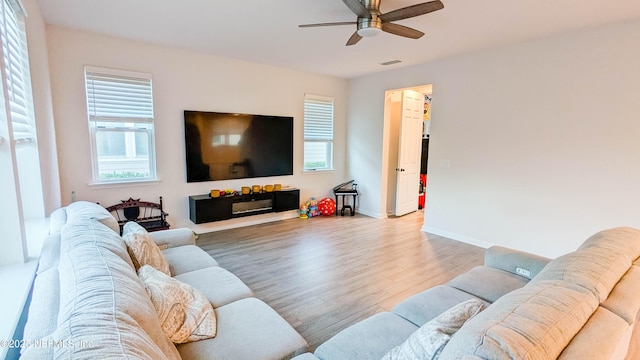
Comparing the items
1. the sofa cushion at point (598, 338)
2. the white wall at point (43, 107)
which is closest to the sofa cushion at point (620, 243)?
the sofa cushion at point (598, 338)

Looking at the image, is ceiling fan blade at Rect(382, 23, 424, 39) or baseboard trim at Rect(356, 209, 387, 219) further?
baseboard trim at Rect(356, 209, 387, 219)

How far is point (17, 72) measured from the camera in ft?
6.68

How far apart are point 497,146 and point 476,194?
714 mm

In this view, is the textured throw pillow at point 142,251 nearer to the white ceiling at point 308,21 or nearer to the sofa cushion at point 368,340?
the sofa cushion at point 368,340

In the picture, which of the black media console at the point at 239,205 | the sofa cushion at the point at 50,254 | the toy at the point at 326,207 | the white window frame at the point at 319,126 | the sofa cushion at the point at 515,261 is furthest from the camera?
the toy at the point at 326,207

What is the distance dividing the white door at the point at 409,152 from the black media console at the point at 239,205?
199cm

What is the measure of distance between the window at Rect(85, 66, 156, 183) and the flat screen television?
515 millimetres

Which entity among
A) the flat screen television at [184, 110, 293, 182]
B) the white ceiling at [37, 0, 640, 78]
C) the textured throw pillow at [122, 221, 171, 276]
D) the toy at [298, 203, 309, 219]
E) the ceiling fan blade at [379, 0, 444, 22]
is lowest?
the toy at [298, 203, 309, 219]

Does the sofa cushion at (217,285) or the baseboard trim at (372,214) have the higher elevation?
the sofa cushion at (217,285)

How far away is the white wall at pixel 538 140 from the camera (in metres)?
Result: 3.12

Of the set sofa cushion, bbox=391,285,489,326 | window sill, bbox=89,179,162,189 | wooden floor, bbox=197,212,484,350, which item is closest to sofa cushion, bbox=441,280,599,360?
sofa cushion, bbox=391,285,489,326

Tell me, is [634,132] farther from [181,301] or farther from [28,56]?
[28,56]

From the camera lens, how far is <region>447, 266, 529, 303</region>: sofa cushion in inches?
76.7

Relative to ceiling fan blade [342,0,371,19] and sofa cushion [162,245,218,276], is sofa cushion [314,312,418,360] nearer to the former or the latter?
sofa cushion [162,245,218,276]
